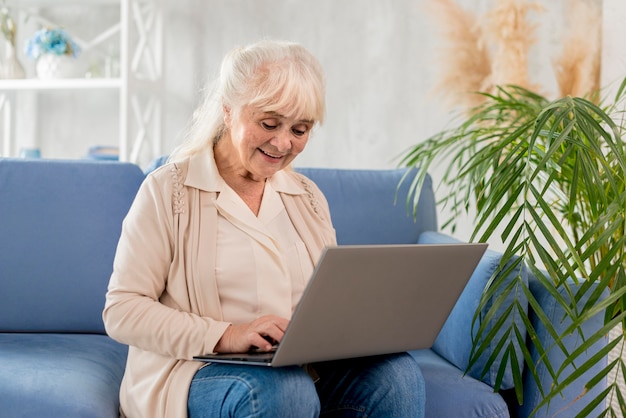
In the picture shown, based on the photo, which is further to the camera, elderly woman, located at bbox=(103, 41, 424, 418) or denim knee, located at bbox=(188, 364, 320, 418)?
elderly woman, located at bbox=(103, 41, 424, 418)

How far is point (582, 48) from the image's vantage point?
3.14m

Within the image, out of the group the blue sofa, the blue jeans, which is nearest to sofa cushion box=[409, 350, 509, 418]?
the blue sofa

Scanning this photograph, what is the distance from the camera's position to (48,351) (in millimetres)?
1892

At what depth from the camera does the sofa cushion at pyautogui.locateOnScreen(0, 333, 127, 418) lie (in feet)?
5.24

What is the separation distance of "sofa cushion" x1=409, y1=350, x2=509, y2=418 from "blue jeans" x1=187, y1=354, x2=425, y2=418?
0.22m

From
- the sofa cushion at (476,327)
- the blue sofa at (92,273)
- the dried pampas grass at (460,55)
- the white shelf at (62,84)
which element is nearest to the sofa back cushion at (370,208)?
the blue sofa at (92,273)

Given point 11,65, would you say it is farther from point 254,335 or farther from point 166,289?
point 254,335

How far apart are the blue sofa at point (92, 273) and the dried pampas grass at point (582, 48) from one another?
3.78 feet

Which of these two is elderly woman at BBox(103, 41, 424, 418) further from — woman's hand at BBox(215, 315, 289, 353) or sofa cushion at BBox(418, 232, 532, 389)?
sofa cushion at BBox(418, 232, 532, 389)

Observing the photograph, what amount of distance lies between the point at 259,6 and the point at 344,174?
3.96ft

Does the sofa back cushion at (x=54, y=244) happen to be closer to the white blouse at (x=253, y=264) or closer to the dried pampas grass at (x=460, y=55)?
the white blouse at (x=253, y=264)

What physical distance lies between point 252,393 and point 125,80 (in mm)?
1901

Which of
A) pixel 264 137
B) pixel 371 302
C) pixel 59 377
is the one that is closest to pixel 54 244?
pixel 59 377

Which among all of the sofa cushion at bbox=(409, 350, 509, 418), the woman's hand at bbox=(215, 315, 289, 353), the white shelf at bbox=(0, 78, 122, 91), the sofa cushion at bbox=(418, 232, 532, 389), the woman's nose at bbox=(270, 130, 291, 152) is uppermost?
the woman's nose at bbox=(270, 130, 291, 152)
